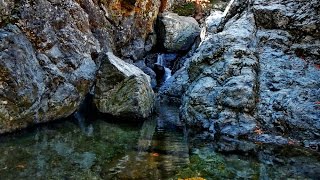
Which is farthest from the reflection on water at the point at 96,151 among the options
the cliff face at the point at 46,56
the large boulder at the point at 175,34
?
the large boulder at the point at 175,34

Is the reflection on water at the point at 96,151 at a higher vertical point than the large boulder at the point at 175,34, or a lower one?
lower

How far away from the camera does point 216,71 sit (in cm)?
1428

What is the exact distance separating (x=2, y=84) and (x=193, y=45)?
46.1 ft

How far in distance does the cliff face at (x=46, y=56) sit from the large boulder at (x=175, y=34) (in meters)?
5.84

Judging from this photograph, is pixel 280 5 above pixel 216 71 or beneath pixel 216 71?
above

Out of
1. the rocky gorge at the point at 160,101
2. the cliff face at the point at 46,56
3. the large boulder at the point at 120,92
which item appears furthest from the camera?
the large boulder at the point at 120,92

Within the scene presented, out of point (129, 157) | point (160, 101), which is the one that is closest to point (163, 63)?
point (160, 101)

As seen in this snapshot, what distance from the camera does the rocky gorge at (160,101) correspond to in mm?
9516

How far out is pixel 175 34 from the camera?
22.8m

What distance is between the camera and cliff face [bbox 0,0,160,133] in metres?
11.6

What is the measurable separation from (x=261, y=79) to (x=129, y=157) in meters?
6.71

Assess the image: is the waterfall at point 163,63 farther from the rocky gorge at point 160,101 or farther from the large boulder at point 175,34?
the rocky gorge at point 160,101

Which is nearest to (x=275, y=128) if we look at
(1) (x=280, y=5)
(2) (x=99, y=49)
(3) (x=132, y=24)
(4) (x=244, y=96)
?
(4) (x=244, y=96)

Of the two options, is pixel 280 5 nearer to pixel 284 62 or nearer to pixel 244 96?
pixel 284 62
